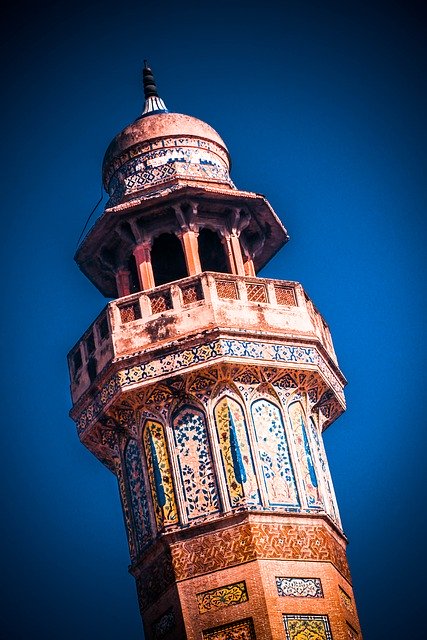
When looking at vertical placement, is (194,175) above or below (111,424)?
above

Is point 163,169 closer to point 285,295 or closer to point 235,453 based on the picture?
point 285,295

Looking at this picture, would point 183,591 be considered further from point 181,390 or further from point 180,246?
point 180,246

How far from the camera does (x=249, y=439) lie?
15055 millimetres

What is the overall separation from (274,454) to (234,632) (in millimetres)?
1922

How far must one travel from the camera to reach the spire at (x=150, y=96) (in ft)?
59.8

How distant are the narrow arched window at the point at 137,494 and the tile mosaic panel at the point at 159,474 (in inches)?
7.2

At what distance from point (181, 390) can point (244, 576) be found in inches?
80.6

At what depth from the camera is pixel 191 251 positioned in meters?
16.5

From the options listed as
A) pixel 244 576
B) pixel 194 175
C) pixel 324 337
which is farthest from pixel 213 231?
pixel 244 576

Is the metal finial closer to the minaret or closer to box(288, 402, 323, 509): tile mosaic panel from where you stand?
the minaret

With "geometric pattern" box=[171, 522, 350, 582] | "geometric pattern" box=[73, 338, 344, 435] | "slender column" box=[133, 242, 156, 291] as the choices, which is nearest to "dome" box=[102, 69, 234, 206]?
"slender column" box=[133, 242, 156, 291]

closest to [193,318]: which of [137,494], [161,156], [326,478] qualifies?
[137,494]

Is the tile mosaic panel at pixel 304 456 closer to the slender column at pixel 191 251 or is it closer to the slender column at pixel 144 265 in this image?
the slender column at pixel 191 251

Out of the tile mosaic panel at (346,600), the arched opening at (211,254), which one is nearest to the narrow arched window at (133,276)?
the arched opening at (211,254)
